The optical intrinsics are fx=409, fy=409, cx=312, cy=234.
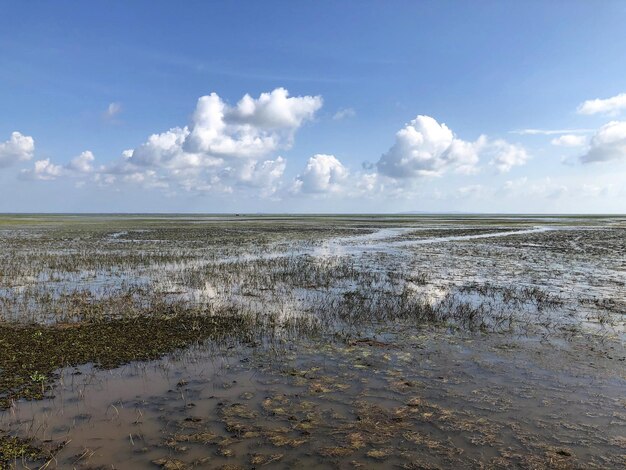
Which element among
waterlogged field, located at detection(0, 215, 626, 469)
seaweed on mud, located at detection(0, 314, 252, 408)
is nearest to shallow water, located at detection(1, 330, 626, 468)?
waterlogged field, located at detection(0, 215, 626, 469)

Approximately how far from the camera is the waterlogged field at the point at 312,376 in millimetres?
6676

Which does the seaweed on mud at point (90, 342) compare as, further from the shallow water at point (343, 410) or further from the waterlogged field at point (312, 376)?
the shallow water at point (343, 410)

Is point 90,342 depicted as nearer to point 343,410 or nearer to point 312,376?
point 312,376

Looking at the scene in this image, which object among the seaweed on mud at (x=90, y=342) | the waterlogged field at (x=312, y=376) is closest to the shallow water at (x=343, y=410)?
the waterlogged field at (x=312, y=376)

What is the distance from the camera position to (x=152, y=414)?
25.5ft

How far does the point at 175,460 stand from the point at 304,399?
9.42ft

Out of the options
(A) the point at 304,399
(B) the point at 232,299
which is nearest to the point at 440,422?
(A) the point at 304,399

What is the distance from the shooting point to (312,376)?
31.7 feet

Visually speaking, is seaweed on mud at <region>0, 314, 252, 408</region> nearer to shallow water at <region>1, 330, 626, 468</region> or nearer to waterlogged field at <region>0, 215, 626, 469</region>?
waterlogged field at <region>0, 215, 626, 469</region>

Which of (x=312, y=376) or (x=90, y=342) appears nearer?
(x=312, y=376)

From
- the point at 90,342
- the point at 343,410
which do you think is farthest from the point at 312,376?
the point at 90,342

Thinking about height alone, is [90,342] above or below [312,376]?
above

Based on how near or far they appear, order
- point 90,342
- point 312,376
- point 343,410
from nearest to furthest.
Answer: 1. point 343,410
2. point 312,376
3. point 90,342

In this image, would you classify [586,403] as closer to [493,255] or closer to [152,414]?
[152,414]
